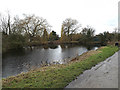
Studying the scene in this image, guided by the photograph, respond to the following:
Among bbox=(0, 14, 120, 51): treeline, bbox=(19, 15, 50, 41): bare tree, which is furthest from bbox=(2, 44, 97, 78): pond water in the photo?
bbox=(19, 15, 50, 41): bare tree

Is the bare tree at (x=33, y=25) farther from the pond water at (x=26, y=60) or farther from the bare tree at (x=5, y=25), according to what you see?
the pond water at (x=26, y=60)

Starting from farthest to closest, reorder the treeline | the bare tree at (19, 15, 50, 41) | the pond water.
→ 1. the bare tree at (19, 15, 50, 41)
2. the treeline
3. the pond water

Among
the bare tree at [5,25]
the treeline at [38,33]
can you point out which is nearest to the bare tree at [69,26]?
the treeline at [38,33]

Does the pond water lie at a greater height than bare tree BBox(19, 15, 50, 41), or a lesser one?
lesser

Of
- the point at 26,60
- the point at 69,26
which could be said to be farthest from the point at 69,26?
the point at 26,60

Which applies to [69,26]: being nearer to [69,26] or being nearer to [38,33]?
[69,26]

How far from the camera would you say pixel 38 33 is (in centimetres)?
3428

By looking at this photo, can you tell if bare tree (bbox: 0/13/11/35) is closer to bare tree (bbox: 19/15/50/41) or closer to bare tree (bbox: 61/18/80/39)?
bare tree (bbox: 19/15/50/41)

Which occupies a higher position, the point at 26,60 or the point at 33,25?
the point at 33,25

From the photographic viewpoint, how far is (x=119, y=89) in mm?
3207

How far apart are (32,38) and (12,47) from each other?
40.0ft

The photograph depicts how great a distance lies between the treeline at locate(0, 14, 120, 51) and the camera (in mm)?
23638

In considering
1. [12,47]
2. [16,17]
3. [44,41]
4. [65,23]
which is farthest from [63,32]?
[12,47]

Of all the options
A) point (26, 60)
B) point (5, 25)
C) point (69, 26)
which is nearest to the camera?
point (26, 60)
